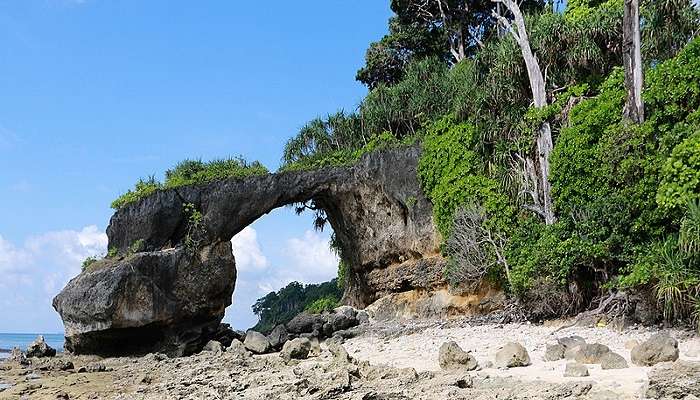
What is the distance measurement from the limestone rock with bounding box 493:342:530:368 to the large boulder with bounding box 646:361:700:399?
2.89 metres

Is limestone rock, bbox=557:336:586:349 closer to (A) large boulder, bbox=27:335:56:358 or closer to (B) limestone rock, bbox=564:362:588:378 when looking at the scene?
(B) limestone rock, bbox=564:362:588:378

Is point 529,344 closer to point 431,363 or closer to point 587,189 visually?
Answer: point 431,363

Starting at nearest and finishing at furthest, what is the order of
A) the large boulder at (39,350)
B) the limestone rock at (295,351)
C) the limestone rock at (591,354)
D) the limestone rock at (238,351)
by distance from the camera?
the limestone rock at (591,354) < the limestone rock at (295,351) < the limestone rock at (238,351) < the large boulder at (39,350)

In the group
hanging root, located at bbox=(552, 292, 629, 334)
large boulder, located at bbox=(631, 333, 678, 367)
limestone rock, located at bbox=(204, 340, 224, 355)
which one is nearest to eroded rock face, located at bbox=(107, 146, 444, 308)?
limestone rock, located at bbox=(204, 340, 224, 355)

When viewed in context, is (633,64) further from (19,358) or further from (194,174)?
(19,358)

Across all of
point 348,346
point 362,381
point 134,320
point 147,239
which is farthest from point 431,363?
point 147,239

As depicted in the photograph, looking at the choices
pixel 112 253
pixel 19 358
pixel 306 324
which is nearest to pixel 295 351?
pixel 306 324

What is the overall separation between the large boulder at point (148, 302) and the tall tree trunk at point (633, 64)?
13.9 m

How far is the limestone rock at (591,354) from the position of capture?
30.0ft

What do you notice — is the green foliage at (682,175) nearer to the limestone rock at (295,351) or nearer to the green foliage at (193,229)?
the limestone rock at (295,351)

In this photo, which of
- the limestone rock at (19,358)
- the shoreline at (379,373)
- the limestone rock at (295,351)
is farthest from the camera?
the limestone rock at (19,358)

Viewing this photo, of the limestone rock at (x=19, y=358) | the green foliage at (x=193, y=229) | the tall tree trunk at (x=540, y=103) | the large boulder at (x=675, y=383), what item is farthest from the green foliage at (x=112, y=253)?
the large boulder at (x=675, y=383)

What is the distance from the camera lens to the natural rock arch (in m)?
18.8

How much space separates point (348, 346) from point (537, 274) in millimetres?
5308
